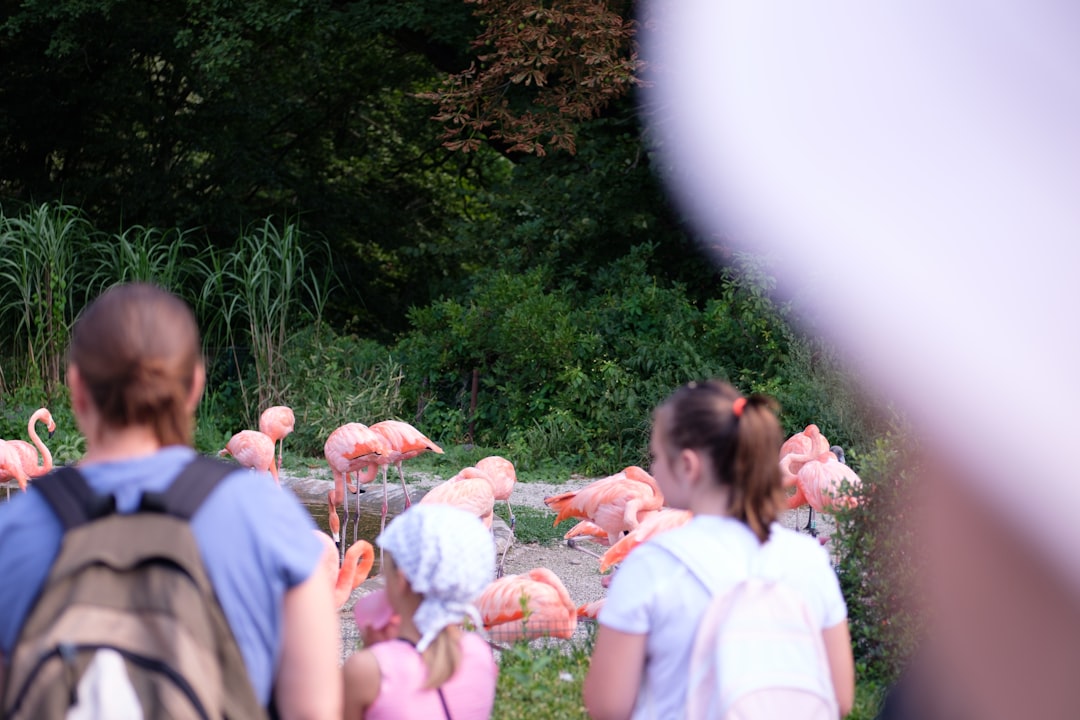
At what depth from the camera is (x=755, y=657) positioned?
5.64ft

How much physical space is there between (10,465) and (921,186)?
14.2ft

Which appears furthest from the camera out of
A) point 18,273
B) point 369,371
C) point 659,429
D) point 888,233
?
point 369,371

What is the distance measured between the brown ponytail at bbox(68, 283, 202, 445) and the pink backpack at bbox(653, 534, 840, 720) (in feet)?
2.51

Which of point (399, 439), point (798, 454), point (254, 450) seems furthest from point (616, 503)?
point (254, 450)

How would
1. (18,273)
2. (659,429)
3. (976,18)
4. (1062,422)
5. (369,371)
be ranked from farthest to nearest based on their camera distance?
(369,371) → (18,273) → (976,18) → (659,429) → (1062,422)

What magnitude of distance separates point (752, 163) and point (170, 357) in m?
8.56

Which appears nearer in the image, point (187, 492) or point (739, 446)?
point (187, 492)

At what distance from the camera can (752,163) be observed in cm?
960

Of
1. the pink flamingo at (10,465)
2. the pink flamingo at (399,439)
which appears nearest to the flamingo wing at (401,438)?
the pink flamingo at (399,439)

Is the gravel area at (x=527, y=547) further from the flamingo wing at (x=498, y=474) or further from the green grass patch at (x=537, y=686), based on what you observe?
the green grass patch at (x=537, y=686)

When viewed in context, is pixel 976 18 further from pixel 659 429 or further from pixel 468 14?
pixel 468 14

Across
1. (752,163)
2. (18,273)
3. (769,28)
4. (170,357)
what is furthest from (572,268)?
(170,357)

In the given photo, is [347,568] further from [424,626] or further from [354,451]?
[354,451]

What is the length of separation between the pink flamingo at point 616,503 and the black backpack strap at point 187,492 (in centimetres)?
313
